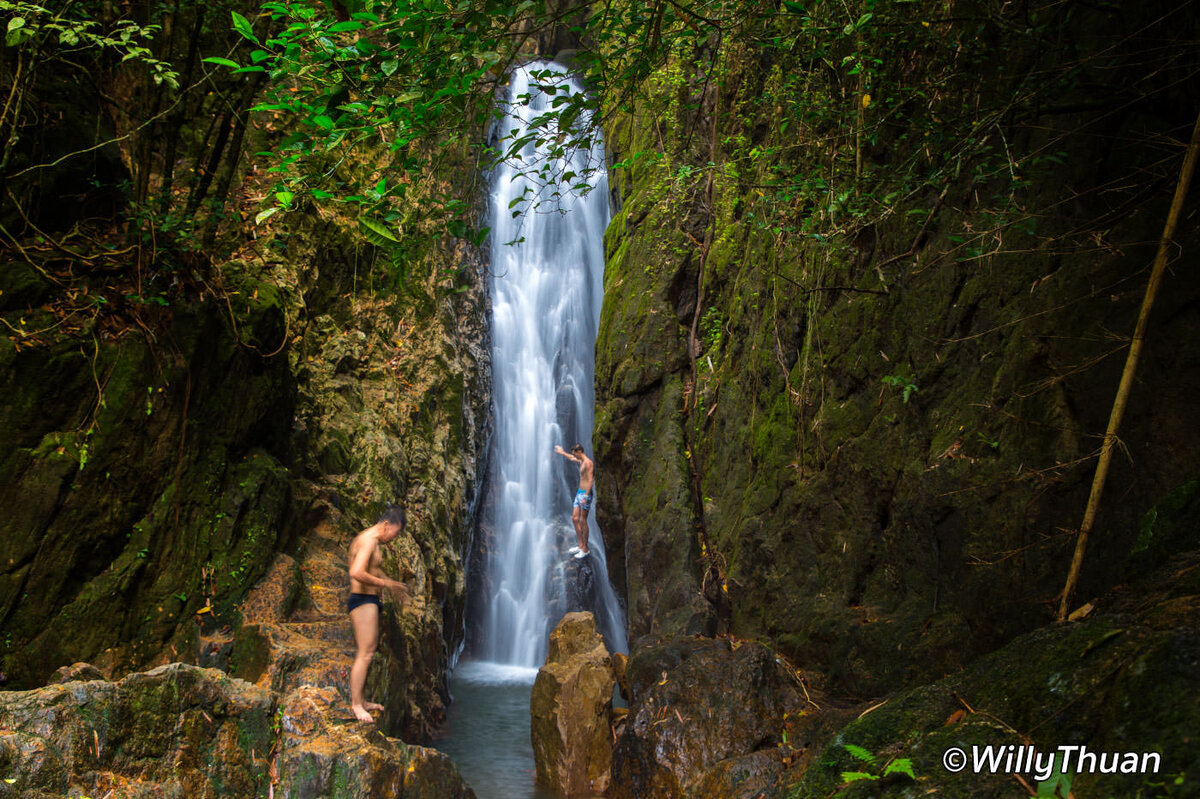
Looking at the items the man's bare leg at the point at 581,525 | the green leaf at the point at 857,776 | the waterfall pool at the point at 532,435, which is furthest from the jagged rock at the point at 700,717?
the man's bare leg at the point at 581,525

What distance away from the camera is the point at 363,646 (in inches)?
212

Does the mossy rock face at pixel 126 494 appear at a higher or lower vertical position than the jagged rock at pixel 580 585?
higher

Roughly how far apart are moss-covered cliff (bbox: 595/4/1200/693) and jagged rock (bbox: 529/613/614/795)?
4.08ft

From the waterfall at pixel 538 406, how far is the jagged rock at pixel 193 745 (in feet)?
25.1

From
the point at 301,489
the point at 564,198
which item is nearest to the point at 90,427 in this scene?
the point at 301,489

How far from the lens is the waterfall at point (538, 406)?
1256cm

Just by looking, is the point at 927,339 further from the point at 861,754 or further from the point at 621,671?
the point at 621,671

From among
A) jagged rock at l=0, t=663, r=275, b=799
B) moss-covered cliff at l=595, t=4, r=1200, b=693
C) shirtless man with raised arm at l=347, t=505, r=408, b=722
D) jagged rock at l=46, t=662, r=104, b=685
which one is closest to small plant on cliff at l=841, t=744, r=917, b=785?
moss-covered cliff at l=595, t=4, r=1200, b=693

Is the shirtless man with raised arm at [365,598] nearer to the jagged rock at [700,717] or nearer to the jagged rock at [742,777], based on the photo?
the jagged rock at [700,717]

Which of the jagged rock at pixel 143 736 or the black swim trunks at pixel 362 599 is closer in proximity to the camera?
the jagged rock at pixel 143 736

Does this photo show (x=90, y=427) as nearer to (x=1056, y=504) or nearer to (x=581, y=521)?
(x=1056, y=504)

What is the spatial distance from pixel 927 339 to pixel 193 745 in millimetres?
5321

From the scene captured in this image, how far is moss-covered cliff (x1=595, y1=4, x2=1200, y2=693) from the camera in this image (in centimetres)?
324

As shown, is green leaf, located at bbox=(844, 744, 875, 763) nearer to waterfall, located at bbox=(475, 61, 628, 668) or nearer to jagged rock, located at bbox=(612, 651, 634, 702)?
jagged rock, located at bbox=(612, 651, 634, 702)
